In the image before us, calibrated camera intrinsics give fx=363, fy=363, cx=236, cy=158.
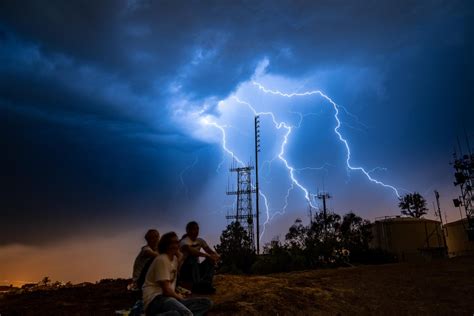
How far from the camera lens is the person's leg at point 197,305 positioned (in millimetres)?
4559

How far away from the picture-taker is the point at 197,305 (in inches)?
182

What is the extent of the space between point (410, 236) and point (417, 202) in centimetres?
1725

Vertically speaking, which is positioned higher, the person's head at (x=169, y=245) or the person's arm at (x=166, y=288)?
the person's head at (x=169, y=245)

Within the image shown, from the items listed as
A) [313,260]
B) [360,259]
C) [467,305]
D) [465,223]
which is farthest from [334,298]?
[465,223]

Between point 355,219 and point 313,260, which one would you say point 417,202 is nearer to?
point 355,219

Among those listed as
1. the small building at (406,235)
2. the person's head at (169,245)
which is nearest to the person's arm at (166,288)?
the person's head at (169,245)

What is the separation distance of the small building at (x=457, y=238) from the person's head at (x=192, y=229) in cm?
3000

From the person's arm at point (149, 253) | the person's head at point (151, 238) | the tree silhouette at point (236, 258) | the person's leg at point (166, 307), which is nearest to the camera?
the person's leg at point (166, 307)

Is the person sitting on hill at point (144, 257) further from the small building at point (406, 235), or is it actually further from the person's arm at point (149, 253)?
the small building at point (406, 235)

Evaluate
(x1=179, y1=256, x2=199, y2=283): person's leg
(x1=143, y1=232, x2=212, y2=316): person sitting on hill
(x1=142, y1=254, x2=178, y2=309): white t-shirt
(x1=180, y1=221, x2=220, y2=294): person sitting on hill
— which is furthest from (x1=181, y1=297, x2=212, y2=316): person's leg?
(x1=179, y1=256, x2=199, y2=283): person's leg

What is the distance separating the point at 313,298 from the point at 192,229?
2748 mm

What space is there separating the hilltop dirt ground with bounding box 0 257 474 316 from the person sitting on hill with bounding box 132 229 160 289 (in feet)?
2.43

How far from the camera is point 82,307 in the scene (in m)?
6.57

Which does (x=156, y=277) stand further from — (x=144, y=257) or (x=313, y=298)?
(x=313, y=298)
